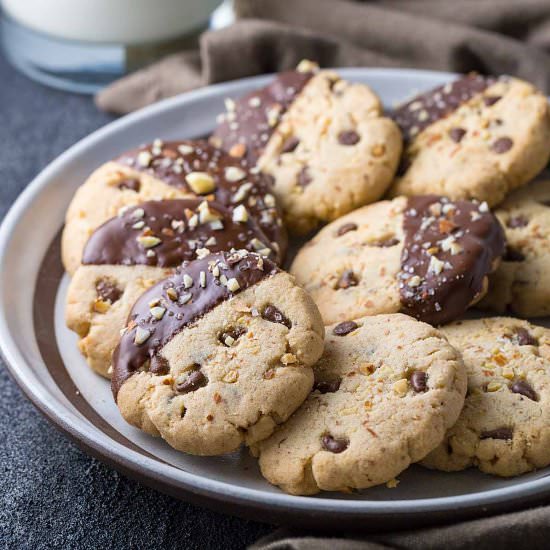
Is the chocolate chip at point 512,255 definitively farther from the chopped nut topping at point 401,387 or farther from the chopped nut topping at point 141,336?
Result: the chopped nut topping at point 141,336

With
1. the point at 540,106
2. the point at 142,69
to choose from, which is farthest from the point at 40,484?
the point at 142,69

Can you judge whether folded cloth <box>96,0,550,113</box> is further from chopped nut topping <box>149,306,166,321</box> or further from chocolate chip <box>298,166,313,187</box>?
chopped nut topping <box>149,306,166,321</box>

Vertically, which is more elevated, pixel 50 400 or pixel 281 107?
pixel 281 107

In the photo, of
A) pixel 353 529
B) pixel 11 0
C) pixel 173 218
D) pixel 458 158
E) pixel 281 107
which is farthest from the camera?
pixel 11 0

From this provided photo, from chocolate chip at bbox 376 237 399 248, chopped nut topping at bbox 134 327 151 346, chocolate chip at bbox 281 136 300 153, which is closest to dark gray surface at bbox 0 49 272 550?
chopped nut topping at bbox 134 327 151 346

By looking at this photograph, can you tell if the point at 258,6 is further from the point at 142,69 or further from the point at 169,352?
the point at 169,352

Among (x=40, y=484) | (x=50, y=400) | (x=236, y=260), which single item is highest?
(x=236, y=260)

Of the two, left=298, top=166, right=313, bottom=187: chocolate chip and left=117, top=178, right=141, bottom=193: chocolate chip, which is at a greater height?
left=298, top=166, right=313, bottom=187: chocolate chip

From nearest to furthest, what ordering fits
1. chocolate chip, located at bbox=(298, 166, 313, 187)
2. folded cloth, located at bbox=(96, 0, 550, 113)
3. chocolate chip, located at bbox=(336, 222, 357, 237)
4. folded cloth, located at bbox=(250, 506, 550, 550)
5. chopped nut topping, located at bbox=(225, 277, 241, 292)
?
folded cloth, located at bbox=(250, 506, 550, 550)
chopped nut topping, located at bbox=(225, 277, 241, 292)
chocolate chip, located at bbox=(336, 222, 357, 237)
chocolate chip, located at bbox=(298, 166, 313, 187)
folded cloth, located at bbox=(96, 0, 550, 113)
